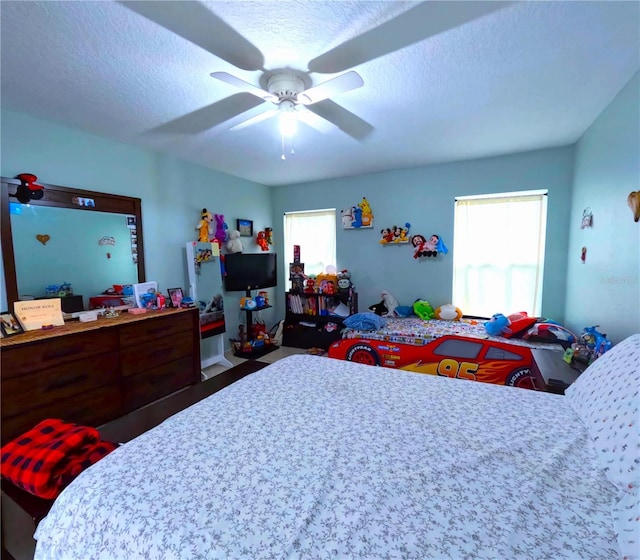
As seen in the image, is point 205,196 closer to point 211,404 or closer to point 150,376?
point 150,376

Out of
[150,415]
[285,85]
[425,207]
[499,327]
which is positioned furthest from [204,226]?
[499,327]

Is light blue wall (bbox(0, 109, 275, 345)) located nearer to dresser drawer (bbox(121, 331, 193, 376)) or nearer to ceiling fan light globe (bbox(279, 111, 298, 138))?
dresser drawer (bbox(121, 331, 193, 376))

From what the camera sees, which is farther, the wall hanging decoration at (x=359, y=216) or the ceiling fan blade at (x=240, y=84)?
the wall hanging decoration at (x=359, y=216)

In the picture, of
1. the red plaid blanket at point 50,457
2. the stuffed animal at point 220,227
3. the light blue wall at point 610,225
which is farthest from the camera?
the stuffed animal at point 220,227

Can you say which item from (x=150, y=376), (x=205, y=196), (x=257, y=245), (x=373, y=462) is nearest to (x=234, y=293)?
(x=257, y=245)

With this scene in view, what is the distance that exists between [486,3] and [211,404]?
209 cm

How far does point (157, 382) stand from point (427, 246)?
3.17 metres

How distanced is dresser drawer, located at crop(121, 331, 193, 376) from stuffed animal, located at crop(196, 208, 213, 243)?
1145 millimetres

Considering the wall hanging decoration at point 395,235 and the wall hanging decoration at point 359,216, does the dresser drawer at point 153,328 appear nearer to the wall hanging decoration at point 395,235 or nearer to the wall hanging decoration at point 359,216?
the wall hanging decoration at point 359,216

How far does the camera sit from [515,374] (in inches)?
93.1

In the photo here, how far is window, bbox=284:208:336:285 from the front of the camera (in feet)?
14.0

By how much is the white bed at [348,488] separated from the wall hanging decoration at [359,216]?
288 centimetres

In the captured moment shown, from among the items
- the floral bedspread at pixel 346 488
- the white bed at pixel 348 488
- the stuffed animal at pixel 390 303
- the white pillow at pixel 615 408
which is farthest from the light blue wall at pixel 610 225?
the stuffed animal at pixel 390 303

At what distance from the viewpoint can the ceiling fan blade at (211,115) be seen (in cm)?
195
